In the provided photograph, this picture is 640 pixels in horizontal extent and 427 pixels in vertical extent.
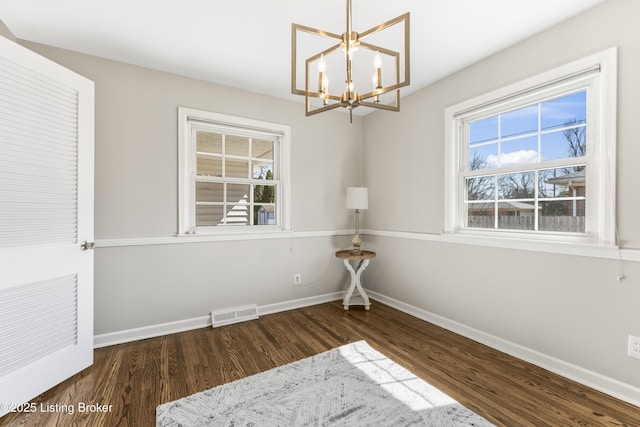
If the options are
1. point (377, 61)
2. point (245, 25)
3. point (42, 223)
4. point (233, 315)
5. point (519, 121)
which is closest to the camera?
point (377, 61)

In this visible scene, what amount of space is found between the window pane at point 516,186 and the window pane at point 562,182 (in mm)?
64

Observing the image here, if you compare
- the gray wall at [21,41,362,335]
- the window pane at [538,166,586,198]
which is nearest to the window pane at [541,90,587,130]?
the window pane at [538,166,586,198]

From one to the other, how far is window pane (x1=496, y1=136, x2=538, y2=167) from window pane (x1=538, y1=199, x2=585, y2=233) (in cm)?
38

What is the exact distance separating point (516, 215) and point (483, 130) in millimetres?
841

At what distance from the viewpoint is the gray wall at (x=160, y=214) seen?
2.45 metres

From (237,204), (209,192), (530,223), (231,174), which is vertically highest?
(231,174)

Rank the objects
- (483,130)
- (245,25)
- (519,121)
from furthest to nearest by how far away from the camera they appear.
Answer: (483,130) → (519,121) → (245,25)

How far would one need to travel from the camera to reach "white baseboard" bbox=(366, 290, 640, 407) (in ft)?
5.74

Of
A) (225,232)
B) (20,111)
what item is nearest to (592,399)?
(225,232)

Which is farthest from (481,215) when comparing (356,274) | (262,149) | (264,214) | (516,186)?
(262,149)

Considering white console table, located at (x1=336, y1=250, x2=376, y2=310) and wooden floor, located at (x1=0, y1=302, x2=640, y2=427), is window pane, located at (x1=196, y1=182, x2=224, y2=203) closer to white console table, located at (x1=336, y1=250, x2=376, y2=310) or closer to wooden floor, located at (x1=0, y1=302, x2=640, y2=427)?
wooden floor, located at (x1=0, y1=302, x2=640, y2=427)

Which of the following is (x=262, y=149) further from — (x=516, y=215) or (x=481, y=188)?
(x=516, y=215)

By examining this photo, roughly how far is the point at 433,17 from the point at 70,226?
295 centimetres

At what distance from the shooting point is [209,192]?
2.99 metres
